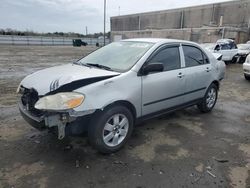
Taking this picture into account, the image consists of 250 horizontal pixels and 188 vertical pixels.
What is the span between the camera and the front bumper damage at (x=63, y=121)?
2.76 metres

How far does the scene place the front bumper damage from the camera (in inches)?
108

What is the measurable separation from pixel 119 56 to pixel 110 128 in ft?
4.32

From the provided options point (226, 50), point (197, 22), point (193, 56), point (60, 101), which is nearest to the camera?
point (60, 101)

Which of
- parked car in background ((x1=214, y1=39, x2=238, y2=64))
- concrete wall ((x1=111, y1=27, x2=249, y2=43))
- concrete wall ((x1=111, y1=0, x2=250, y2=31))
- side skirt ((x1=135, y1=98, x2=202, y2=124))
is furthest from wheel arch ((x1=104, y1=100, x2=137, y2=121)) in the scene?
concrete wall ((x1=111, y1=0, x2=250, y2=31))

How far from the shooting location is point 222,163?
124 inches

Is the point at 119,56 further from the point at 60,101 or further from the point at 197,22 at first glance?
the point at 197,22

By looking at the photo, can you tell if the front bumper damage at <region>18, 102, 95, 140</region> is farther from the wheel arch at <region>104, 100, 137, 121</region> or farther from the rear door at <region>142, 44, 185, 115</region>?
the rear door at <region>142, 44, 185, 115</region>

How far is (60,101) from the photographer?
274 cm

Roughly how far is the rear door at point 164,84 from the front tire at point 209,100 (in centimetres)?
95

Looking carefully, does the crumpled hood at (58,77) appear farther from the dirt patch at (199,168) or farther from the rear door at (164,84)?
the dirt patch at (199,168)

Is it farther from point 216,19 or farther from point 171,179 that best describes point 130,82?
point 216,19

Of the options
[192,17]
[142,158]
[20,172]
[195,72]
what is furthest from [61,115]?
[192,17]

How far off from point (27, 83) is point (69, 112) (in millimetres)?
988

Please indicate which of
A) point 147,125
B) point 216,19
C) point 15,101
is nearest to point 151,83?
point 147,125
